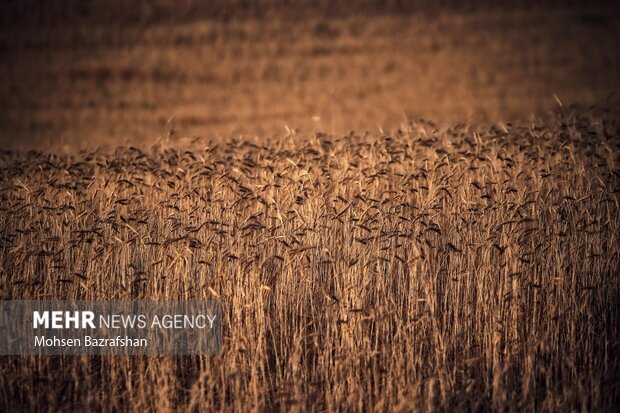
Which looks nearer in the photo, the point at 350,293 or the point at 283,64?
the point at 350,293

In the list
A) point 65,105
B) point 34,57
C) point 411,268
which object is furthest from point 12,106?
A: point 411,268

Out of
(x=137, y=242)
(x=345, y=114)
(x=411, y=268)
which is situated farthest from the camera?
(x=345, y=114)

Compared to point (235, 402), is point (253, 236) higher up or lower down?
higher up

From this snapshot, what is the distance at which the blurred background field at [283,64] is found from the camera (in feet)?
51.2

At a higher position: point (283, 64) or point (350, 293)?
point (283, 64)

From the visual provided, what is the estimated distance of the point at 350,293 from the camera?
4348 mm

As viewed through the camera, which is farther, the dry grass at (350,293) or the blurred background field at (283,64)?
the blurred background field at (283,64)

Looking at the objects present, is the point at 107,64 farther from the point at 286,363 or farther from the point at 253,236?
the point at 286,363

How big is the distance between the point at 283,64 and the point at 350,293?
13873mm

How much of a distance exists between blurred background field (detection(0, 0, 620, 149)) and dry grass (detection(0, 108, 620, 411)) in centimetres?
846

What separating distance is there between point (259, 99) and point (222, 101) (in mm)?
845

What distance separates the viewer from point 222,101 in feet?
55.0

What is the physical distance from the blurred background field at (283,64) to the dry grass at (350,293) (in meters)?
8.46

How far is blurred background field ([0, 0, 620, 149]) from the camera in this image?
15.6 m
